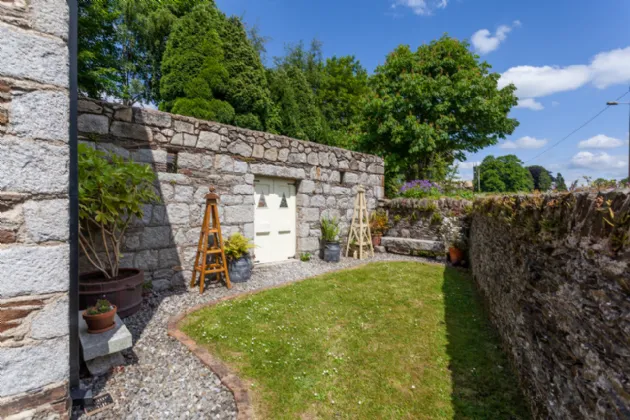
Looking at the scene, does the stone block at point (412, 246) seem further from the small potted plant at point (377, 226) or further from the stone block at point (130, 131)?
Result: the stone block at point (130, 131)

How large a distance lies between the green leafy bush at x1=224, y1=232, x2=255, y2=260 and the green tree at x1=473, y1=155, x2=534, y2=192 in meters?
38.5

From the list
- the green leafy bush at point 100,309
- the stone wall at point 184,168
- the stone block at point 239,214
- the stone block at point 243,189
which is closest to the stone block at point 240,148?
the stone wall at point 184,168

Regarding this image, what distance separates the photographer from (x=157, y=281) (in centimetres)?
423

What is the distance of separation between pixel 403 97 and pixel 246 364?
39.2ft

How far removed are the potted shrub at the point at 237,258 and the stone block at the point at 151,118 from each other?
1.91 metres

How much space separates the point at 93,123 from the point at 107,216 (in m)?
1.28

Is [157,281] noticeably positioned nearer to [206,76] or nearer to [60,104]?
[60,104]

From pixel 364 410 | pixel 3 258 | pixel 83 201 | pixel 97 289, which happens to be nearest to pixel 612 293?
pixel 364 410

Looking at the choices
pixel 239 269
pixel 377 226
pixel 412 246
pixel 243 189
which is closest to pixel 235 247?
pixel 239 269

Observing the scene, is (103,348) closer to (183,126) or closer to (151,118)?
(151,118)

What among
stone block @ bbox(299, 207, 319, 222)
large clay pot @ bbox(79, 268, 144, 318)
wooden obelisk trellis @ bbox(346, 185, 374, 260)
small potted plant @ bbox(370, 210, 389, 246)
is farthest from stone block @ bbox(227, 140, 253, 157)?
small potted plant @ bbox(370, 210, 389, 246)

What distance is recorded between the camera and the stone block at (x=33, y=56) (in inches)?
63.2

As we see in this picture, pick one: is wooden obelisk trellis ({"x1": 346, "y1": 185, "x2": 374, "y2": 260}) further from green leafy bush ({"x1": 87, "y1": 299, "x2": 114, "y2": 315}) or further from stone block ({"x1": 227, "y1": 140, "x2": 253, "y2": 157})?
green leafy bush ({"x1": 87, "y1": 299, "x2": 114, "y2": 315})

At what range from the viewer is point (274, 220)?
5.91 metres
